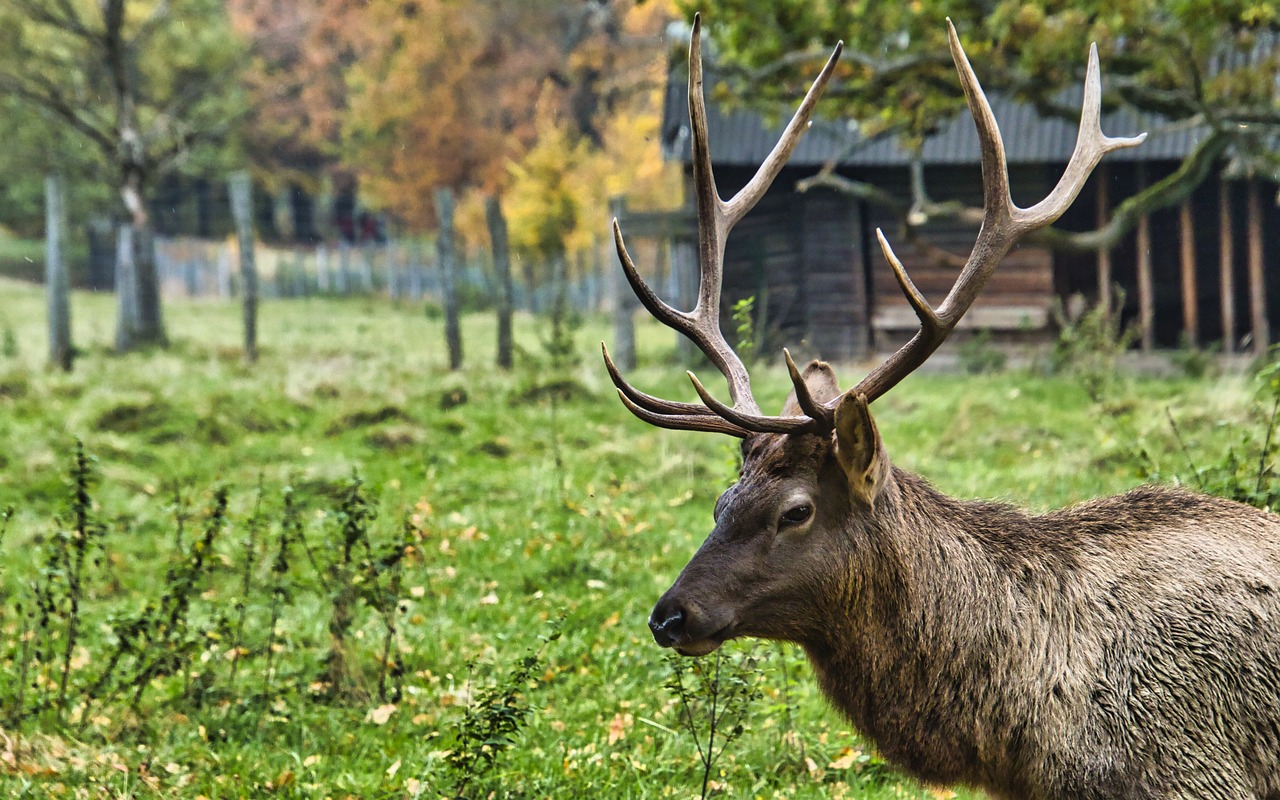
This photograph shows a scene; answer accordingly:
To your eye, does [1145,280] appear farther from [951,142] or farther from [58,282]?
[58,282]

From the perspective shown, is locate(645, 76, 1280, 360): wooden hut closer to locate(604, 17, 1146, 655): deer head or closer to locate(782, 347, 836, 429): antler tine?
locate(604, 17, 1146, 655): deer head

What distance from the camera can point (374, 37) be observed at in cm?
2634

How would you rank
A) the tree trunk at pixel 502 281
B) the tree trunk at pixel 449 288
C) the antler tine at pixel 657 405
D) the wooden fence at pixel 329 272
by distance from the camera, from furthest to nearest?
the wooden fence at pixel 329 272
the tree trunk at pixel 449 288
the tree trunk at pixel 502 281
the antler tine at pixel 657 405

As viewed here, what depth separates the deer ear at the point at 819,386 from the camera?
3.72 m

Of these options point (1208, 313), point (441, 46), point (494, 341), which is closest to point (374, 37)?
point (441, 46)

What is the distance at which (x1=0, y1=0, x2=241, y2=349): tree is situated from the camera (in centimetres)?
1792

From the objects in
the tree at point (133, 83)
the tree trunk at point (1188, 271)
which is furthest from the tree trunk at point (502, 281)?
the tree trunk at point (1188, 271)

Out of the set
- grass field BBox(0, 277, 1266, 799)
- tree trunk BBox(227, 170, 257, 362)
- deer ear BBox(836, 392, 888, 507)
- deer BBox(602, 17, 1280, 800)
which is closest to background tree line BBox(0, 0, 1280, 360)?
tree trunk BBox(227, 170, 257, 362)

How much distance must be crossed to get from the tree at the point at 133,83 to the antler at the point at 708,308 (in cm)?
1545

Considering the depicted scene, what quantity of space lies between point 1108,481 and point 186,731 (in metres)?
6.19

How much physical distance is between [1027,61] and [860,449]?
8.11 meters

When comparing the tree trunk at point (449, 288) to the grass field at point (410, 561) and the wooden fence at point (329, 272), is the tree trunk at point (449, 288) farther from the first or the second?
the wooden fence at point (329, 272)

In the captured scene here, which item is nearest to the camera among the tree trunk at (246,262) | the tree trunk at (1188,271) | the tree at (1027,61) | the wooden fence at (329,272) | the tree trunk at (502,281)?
the tree at (1027,61)

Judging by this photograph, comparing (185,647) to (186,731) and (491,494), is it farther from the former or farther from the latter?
(491,494)
